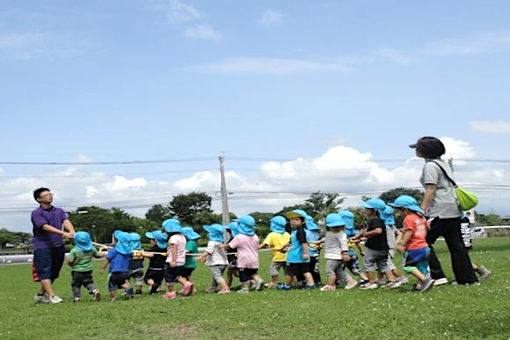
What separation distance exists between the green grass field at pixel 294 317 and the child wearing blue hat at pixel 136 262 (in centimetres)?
217

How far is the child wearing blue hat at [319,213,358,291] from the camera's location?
11367 millimetres

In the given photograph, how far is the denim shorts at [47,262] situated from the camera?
1159 cm

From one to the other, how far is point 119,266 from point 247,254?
2489 millimetres

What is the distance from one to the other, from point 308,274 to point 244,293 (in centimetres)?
153

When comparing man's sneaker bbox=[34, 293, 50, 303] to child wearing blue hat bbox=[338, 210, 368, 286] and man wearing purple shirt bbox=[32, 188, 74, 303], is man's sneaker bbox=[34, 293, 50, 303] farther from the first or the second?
child wearing blue hat bbox=[338, 210, 368, 286]

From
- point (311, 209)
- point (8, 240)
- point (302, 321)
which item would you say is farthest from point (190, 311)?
point (8, 240)

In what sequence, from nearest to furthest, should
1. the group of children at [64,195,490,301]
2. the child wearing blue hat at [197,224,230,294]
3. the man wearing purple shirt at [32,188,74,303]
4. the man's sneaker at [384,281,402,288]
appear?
the man's sneaker at [384,281,402,288] → the group of children at [64,195,490,301] → the man wearing purple shirt at [32,188,74,303] → the child wearing blue hat at [197,224,230,294]

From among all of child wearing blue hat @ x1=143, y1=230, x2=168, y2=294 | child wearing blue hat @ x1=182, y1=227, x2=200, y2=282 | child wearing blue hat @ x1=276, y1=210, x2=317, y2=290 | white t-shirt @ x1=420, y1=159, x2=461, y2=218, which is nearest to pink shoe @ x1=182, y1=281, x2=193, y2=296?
child wearing blue hat @ x1=182, y1=227, x2=200, y2=282

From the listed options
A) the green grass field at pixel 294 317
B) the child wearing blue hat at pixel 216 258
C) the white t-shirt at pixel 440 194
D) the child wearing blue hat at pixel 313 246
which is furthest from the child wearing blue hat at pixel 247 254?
the white t-shirt at pixel 440 194

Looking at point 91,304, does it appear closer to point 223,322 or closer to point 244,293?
point 244,293

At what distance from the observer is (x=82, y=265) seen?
479 inches

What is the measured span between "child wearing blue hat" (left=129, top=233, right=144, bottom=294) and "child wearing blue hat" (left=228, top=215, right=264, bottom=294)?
194 centimetres

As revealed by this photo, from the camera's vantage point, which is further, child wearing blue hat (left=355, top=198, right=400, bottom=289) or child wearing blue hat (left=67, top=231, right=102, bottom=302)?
child wearing blue hat (left=67, top=231, right=102, bottom=302)

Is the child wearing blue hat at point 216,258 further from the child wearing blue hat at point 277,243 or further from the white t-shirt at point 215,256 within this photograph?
the child wearing blue hat at point 277,243
